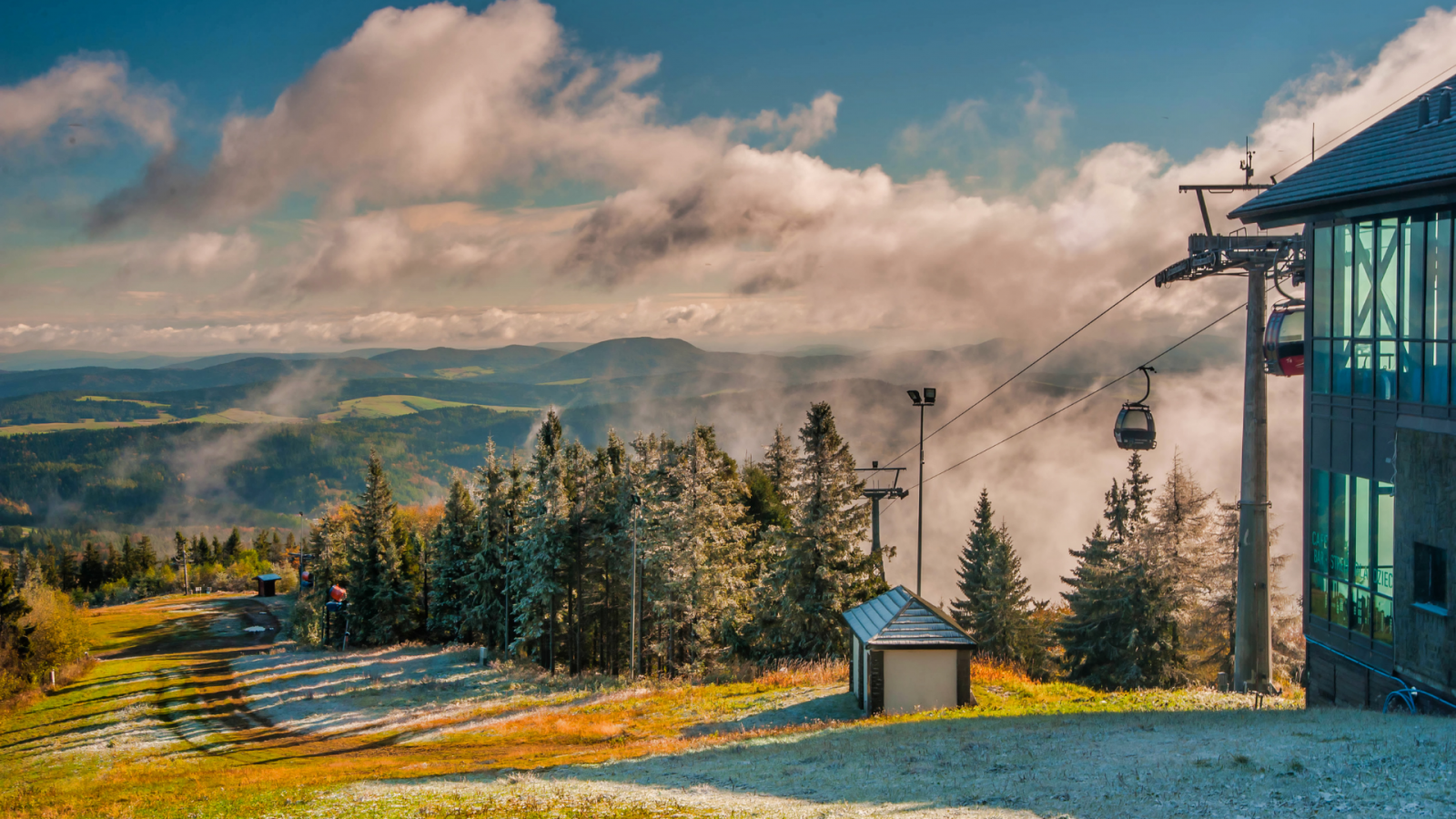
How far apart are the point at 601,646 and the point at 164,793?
34592mm

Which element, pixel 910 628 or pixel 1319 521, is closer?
pixel 1319 521

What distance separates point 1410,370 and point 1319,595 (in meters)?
6.12

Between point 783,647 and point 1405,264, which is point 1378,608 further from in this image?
point 783,647

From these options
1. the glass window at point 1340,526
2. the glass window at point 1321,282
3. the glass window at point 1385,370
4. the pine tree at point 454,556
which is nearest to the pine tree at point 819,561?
the glass window at point 1340,526

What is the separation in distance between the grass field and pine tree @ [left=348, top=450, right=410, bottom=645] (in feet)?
54.5

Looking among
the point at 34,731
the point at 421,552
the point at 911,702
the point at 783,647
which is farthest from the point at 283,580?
the point at 911,702

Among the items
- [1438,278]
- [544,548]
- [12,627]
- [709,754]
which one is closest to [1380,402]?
[1438,278]

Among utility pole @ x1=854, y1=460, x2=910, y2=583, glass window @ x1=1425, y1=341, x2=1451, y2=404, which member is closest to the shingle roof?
glass window @ x1=1425, y1=341, x2=1451, y2=404

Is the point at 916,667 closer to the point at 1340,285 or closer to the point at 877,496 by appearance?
the point at 877,496

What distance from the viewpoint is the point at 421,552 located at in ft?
246

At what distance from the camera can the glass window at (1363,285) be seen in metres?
17.6

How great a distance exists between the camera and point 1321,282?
18719mm

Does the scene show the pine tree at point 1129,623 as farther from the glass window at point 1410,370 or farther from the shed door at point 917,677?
the glass window at point 1410,370

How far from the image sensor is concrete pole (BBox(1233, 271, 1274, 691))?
18.6m
